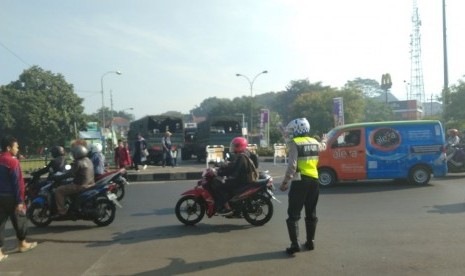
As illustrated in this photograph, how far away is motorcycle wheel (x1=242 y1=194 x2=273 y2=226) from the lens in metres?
8.61

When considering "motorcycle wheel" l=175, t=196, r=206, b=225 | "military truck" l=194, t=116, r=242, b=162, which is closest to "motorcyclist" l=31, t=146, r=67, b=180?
"motorcycle wheel" l=175, t=196, r=206, b=225

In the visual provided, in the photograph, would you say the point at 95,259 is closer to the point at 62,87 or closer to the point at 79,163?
the point at 79,163

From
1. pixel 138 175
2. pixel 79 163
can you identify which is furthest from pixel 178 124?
pixel 79 163

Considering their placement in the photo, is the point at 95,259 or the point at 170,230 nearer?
the point at 95,259

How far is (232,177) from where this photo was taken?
340 inches

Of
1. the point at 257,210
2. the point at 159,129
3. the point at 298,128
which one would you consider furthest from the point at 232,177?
the point at 159,129

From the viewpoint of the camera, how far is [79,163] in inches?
343

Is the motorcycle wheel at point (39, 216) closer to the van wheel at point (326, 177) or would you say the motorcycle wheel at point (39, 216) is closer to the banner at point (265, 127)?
the van wheel at point (326, 177)

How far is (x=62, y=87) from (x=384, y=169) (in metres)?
53.9

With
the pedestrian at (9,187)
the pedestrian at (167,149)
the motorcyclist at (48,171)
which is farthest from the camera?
the pedestrian at (167,149)

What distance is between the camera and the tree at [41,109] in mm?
54594

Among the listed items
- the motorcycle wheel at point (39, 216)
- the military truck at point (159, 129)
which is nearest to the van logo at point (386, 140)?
the motorcycle wheel at point (39, 216)

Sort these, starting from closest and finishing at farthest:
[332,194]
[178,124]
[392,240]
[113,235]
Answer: [392,240], [113,235], [332,194], [178,124]

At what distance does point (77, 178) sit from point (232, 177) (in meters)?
2.88
